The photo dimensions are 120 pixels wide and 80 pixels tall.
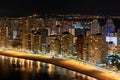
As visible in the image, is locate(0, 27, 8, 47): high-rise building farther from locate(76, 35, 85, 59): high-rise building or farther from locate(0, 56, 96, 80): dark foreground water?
locate(76, 35, 85, 59): high-rise building

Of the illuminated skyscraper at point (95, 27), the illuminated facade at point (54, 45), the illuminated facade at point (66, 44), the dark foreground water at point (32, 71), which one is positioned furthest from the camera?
the illuminated skyscraper at point (95, 27)

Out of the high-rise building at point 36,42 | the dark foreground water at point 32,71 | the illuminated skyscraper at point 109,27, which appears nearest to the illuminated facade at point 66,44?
the high-rise building at point 36,42

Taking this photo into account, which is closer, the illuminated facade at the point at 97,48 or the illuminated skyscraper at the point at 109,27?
the illuminated facade at the point at 97,48

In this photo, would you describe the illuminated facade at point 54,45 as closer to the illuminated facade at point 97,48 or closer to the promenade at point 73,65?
the promenade at point 73,65

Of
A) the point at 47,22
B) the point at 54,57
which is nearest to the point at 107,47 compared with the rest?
the point at 54,57

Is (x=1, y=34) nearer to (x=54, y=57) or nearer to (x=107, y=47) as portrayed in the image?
(x=54, y=57)

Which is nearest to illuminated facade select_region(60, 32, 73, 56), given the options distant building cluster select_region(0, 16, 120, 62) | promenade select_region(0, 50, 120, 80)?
distant building cluster select_region(0, 16, 120, 62)
